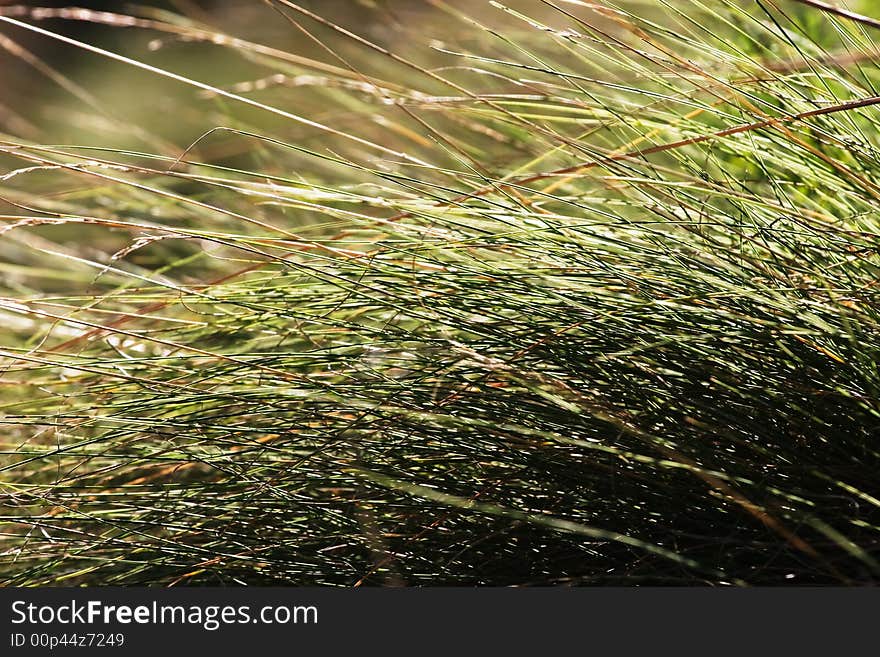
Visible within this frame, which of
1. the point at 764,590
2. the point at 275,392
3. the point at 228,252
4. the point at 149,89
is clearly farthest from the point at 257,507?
the point at 149,89

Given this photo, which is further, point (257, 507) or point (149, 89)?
point (149, 89)

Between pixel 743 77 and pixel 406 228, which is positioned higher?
pixel 743 77

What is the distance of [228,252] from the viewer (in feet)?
5.49

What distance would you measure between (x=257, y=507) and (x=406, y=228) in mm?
364

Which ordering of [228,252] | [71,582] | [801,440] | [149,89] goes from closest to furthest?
[801,440]
[71,582]
[228,252]
[149,89]

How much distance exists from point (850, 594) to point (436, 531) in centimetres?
42

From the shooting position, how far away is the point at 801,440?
0.92 m

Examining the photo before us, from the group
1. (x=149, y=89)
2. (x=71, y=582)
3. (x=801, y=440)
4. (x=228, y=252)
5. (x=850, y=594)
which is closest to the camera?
(x=850, y=594)

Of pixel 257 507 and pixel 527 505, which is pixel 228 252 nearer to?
pixel 257 507

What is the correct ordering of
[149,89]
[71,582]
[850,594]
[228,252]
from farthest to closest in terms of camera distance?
[149,89] < [228,252] < [71,582] < [850,594]

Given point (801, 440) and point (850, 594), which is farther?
point (801, 440)

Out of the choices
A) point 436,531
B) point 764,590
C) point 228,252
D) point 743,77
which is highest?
point 743,77

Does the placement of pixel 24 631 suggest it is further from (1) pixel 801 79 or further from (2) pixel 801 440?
(1) pixel 801 79

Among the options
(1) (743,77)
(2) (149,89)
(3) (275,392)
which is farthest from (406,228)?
(2) (149,89)
